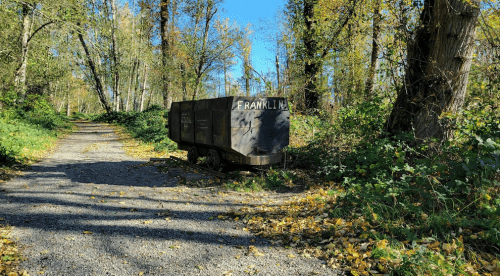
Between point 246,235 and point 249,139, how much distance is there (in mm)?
3367

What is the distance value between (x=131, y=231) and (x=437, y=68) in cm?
674

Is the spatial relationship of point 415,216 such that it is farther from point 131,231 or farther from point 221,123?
point 221,123

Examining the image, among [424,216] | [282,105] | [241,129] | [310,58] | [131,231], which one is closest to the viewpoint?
[424,216]

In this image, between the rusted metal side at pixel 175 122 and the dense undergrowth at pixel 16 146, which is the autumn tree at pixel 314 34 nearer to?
the rusted metal side at pixel 175 122

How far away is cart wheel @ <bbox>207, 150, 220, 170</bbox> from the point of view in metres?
8.64

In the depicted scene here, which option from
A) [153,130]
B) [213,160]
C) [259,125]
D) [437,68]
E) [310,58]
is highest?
[310,58]

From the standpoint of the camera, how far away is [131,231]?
187 inches

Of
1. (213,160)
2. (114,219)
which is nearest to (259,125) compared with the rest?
(213,160)

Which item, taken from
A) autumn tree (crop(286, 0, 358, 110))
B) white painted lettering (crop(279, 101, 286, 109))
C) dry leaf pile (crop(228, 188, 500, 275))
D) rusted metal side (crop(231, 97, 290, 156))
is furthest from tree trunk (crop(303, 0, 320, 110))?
dry leaf pile (crop(228, 188, 500, 275))

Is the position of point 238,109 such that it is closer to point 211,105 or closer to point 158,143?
point 211,105

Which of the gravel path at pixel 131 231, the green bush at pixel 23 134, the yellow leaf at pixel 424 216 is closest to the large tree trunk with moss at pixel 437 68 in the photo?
the yellow leaf at pixel 424 216

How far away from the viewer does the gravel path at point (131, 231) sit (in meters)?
3.73

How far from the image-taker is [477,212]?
4.01 m

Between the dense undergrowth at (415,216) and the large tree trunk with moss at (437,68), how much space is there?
51 centimetres
